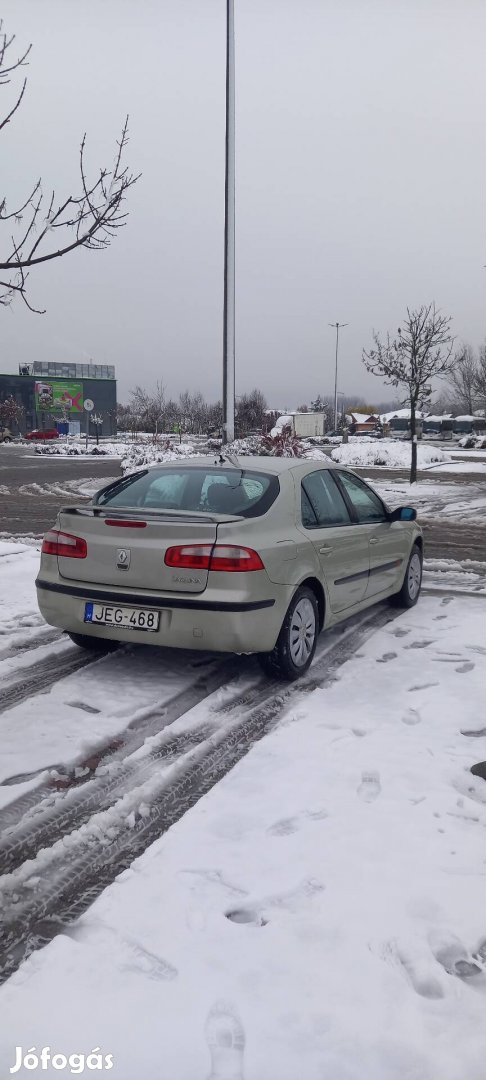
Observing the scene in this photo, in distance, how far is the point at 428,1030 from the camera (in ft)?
7.19

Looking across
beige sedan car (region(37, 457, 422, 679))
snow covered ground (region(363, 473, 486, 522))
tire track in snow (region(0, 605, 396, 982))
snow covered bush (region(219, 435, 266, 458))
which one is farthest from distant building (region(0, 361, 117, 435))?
tire track in snow (region(0, 605, 396, 982))

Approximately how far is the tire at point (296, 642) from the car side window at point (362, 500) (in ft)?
4.16

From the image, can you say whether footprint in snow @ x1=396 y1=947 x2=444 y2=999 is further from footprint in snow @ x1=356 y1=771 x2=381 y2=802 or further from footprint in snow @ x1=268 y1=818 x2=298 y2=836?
footprint in snow @ x1=356 y1=771 x2=381 y2=802

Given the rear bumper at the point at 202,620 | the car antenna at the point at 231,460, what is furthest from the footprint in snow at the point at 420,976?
the car antenna at the point at 231,460

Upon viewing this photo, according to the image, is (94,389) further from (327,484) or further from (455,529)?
(327,484)

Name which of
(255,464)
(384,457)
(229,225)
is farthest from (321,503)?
(384,457)

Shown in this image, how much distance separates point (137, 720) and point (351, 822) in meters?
1.54

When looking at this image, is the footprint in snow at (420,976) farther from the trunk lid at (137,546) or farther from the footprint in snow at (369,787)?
the trunk lid at (137,546)

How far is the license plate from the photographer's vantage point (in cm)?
470

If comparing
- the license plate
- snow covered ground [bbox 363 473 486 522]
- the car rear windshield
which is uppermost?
the car rear windshield

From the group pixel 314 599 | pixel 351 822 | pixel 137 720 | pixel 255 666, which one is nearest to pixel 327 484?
pixel 314 599

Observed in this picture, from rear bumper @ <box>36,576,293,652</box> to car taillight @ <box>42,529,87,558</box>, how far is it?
0.22 meters

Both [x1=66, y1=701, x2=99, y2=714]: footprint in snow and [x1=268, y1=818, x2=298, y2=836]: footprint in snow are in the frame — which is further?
[x1=66, y1=701, x2=99, y2=714]: footprint in snow

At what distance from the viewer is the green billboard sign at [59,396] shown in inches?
3937
